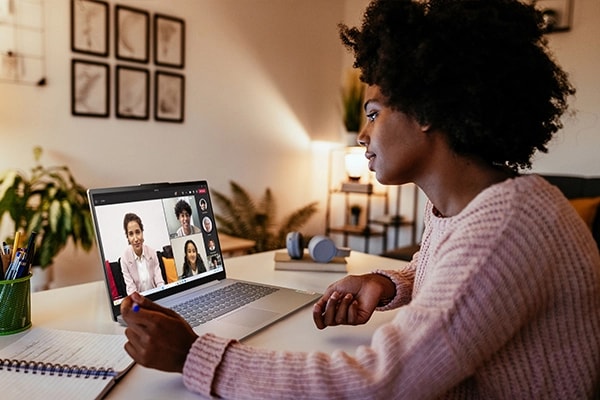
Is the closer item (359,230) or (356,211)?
(359,230)

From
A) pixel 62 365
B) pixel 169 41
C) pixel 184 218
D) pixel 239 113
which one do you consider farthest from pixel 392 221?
pixel 62 365

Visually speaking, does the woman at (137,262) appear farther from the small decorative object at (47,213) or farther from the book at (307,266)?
the small decorative object at (47,213)

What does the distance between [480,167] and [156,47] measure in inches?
109

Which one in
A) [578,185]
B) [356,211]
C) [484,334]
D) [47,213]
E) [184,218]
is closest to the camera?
[484,334]

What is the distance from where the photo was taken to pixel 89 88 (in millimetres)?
2869

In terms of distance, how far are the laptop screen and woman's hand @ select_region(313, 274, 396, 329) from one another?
1.06ft

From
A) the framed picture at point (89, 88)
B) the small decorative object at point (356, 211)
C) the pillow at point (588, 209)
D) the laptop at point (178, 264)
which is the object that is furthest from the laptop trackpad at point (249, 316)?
the small decorative object at point (356, 211)

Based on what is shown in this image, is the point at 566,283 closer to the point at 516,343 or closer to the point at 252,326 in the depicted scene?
the point at 516,343

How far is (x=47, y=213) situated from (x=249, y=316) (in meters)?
1.66

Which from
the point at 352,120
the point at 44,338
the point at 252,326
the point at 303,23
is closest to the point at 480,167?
the point at 252,326

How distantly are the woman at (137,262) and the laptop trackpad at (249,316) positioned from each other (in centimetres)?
17

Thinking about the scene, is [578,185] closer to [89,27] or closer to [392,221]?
[392,221]

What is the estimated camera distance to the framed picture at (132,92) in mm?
3008

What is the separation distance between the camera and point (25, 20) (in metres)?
2.60
